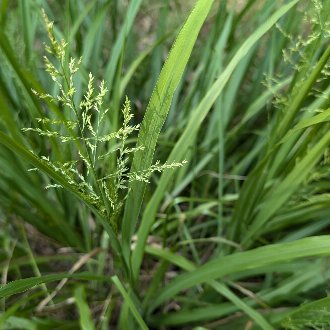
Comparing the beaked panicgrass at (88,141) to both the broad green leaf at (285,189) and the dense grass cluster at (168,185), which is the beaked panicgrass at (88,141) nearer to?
the dense grass cluster at (168,185)

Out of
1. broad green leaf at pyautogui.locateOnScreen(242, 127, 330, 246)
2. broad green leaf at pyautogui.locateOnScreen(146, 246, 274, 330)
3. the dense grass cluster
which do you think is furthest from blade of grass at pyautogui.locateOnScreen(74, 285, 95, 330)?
broad green leaf at pyautogui.locateOnScreen(242, 127, 330, 246)

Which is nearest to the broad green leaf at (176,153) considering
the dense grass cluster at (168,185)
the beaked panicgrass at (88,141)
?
the dense grass cluster at (168,185)

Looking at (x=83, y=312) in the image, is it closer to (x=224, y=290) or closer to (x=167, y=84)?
(x=224, y=290)

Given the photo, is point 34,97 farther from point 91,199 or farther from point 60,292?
point 60,292

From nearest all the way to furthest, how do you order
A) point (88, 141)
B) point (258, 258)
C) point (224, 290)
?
1. point (88, 141)
2. point (258, 258)
3. point (224, 290)

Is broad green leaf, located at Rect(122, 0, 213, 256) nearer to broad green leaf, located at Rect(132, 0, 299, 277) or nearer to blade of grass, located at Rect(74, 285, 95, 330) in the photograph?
broad green leaf, located at Rect(132, 0, 299, 277)

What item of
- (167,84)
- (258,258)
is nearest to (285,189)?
(258,258)

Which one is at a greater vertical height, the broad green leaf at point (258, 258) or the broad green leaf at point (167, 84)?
the broad green leaf at point (167, 84)

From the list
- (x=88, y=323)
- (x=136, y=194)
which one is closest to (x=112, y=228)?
(x=136, y=194)
